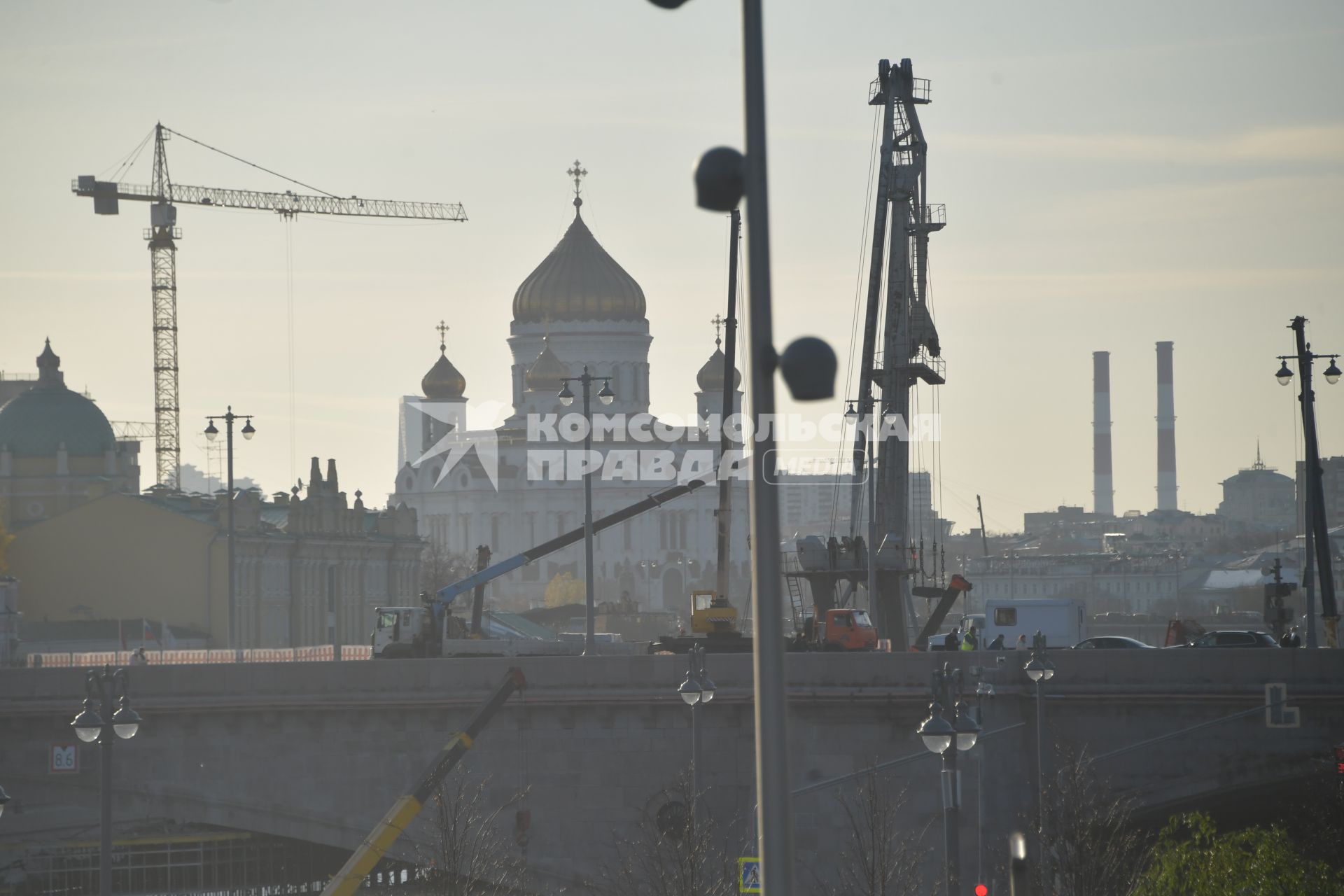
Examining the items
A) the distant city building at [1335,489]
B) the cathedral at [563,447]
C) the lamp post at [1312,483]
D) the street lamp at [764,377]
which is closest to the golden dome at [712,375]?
A: the cathedral at [563,447]

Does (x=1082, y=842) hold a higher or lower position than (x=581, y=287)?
lower

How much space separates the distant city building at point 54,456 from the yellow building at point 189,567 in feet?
41.7

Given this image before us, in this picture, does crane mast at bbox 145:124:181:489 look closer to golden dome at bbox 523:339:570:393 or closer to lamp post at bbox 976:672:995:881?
golden dome at bbox 523:339:570:393

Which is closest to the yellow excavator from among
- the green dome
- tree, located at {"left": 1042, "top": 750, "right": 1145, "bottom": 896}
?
tree, located at {"left": 1042, "top": 750, "right": 1145, "bottom": 896}

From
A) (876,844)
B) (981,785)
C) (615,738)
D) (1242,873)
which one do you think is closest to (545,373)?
(615,738)

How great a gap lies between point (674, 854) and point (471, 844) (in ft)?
Result: 21.3

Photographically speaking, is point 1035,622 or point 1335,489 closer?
point 1035,622

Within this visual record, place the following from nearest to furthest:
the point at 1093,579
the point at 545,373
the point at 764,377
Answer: the point at 764,377, the point at 545,373, the point at 1093,579

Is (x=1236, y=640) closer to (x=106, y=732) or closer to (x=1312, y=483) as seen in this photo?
(x=1312, y=483)

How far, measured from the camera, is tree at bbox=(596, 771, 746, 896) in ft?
94.6

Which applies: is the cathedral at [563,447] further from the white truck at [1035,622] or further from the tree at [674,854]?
the tree at [674,854]

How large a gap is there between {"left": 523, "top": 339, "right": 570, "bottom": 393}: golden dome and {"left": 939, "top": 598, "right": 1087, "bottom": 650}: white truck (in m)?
82.4

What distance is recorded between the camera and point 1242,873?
22.9 m

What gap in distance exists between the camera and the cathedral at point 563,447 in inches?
5591
